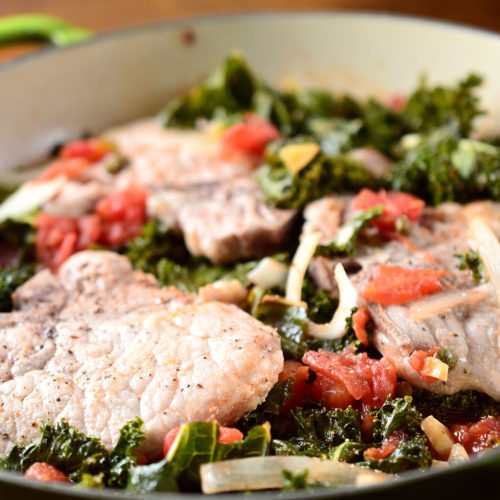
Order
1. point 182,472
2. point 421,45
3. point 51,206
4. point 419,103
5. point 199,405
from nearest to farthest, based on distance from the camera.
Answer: point 182,472 < point 199,405 < point 51,206 < point 419,103 < point 421,45

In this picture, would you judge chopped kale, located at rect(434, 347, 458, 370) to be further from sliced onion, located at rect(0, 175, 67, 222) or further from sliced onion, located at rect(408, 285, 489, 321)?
sliced onion, located at rect(0, 175, 67, 222)

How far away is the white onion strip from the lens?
3.72 m

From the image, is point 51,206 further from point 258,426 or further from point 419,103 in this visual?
point 419,103

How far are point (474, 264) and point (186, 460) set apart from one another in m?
1.99

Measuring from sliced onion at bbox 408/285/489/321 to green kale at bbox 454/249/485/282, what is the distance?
9 centimetres

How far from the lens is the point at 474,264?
3.86m

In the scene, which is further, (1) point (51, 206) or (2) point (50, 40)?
(2) point (50, 40)

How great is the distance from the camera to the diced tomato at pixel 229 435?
3.20 m

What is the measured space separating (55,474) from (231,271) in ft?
6.23

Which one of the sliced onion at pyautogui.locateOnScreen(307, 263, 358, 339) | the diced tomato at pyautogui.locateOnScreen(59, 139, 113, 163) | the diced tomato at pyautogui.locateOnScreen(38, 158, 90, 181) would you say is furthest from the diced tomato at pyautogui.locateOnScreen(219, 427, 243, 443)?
the diced tomato at pyautogui.locateOnScreen(59, 139, 113, 163)

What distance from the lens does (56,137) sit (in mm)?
6285

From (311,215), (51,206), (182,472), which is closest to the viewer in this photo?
(182,472)

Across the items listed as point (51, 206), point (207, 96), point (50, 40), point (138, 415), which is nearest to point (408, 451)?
point (138, 415)

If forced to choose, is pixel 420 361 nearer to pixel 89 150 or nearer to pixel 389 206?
pixel 389 206
